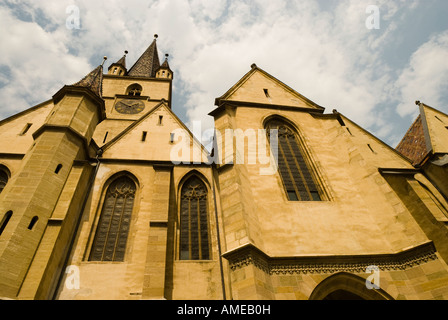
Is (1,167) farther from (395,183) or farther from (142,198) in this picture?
(395,183)

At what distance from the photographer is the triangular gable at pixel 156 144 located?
489 inches

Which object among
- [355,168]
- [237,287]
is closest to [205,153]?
[355,168]

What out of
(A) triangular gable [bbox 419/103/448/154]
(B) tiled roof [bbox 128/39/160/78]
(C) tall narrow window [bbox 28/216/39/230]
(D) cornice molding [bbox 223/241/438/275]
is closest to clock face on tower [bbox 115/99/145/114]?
(B) tiled roof [bbox 128/39/160/78]

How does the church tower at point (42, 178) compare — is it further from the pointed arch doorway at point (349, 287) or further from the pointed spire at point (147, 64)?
the pointed spire at point (147, 64)

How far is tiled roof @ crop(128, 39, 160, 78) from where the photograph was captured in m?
31.3

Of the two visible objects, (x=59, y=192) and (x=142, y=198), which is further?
(x=142, y=198)

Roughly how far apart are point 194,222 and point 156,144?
4.81m

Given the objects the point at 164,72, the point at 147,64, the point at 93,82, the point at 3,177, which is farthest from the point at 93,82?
the point at 147,64

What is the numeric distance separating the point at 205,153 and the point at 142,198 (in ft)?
11.7

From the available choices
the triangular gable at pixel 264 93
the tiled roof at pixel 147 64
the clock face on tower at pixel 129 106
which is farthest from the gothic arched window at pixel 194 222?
the tiled roof at pixel 147 64

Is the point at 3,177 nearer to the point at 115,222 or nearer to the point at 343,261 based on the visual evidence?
the point at 115,222

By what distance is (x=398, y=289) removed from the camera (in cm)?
746

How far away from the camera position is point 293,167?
11.0 meters

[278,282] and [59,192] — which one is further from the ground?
[59,192]
